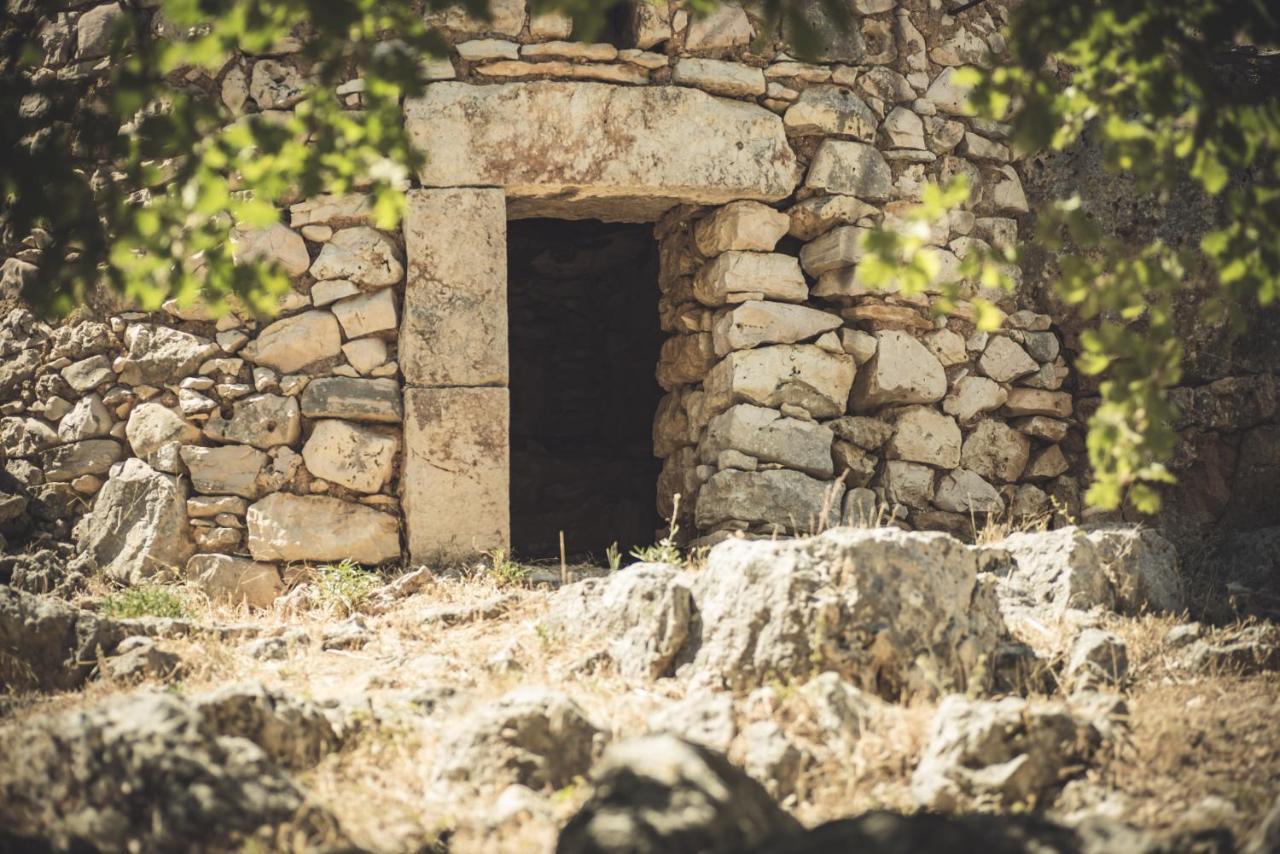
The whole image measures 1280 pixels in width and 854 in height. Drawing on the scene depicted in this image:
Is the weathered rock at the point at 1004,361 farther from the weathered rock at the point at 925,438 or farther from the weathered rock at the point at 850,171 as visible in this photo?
the weathered rock at the point at 850,171

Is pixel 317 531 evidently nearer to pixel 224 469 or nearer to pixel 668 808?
pixel 224 469

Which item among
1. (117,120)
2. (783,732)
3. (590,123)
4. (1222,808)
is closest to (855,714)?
(783,732)

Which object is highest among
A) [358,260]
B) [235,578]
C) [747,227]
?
[747,227]

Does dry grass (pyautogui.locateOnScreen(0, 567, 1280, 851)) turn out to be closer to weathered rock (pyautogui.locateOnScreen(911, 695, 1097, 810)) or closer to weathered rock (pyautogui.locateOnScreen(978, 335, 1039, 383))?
weathered rock (pyautogui.locateOnScreen(911, 695, 1097, 810))

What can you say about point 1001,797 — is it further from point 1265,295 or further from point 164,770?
point 164,770

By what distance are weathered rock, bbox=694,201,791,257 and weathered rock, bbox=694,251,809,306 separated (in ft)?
0.13

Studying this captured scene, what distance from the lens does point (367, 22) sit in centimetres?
270

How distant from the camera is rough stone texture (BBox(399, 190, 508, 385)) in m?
5.06

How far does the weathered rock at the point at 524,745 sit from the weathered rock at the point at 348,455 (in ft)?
7.31

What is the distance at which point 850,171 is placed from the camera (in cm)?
542

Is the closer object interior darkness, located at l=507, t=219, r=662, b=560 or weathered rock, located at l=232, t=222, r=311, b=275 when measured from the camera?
weathered rock, located at l=232, t=222, r=311, b=275

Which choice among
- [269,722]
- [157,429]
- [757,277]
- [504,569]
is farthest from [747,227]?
[269,722]

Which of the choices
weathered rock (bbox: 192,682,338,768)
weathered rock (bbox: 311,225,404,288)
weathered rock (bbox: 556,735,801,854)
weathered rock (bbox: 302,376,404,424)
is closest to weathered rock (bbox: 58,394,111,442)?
weathered rock (bbox: 302,376,404,424)

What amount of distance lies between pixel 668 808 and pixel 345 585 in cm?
285
